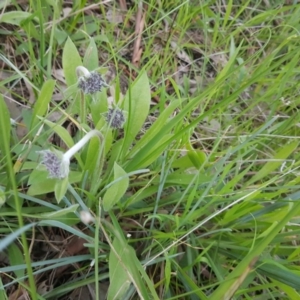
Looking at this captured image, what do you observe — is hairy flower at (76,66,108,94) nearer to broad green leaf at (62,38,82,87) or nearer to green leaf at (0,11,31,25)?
broad green leaf at (62,38,82,87)

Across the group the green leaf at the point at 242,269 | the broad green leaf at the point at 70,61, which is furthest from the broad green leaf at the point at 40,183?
the green leaf at the point at 242,269

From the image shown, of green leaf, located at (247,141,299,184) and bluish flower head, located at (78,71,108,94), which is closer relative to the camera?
bluish flower head, located at (78,71,108,94)

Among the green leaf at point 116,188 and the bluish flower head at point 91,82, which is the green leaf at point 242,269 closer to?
the green leaf at point 116,188

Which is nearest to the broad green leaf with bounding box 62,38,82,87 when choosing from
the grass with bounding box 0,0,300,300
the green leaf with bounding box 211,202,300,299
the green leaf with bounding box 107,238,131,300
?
the grass with bounding box 0,0,300,300

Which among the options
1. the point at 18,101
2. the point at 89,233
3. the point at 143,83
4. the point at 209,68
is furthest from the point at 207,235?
the point at 209,68

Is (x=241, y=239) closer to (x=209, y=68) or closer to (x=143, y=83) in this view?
(x=143, y=83)

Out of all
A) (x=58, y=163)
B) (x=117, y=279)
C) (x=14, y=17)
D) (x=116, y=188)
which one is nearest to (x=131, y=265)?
(x=117, y=279)

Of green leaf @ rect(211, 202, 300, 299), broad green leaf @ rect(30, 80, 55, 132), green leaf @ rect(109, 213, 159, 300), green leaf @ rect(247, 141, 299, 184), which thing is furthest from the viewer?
green leaf @ rect(247, 141, 299, 184)

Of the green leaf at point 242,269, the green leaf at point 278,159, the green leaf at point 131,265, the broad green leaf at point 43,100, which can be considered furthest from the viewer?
the green leaf at point 278,159
